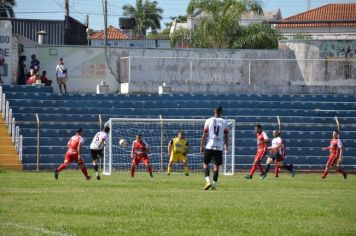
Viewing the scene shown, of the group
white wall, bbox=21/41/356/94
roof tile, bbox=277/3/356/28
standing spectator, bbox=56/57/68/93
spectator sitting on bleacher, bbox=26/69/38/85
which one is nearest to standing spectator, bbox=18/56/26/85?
spectator sitting on bleacher, bbox=26/69/38/85

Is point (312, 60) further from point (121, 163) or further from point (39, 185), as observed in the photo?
point (39, 185)

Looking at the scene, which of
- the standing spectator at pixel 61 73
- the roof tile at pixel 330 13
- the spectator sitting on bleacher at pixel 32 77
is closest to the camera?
the spectator sitting on bleacher at pixel 32 77

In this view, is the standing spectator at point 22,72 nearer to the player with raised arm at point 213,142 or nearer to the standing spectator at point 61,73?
the standing spectator at point 61,73

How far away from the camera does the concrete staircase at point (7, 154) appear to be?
36.0 metres

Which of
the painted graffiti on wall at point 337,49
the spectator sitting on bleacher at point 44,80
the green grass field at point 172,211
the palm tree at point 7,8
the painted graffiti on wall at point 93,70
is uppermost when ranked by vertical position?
the palm tree at point 7,8

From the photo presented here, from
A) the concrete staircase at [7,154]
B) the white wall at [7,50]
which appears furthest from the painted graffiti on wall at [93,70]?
the concrete staircase at [7,154]

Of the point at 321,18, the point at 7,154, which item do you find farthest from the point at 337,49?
the point at 321,18

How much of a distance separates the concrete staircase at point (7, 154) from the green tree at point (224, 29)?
26.1 m

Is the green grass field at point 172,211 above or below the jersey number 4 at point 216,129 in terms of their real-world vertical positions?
below

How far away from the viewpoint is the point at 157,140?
39.0 metres

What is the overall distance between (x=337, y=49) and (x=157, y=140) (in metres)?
14.5

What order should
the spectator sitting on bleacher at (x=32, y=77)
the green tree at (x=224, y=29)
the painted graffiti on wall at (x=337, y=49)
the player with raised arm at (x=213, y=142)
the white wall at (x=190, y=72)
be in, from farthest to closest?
the green tree at (x=224, y=29)
the painted graffiti on wall at (x=337, y=49)
the white wall at (x=190, y=72)
the spectator sitting on bleacher at (x=32, y=77)
the player with raised arm at (x=213, y=142)

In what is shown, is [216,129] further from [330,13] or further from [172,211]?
[330,13]

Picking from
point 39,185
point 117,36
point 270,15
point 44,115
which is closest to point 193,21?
point 117,36
